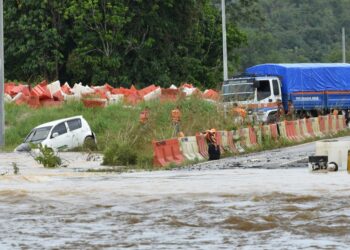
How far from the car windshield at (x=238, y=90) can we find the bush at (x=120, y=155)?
16.2m

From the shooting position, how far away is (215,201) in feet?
58.9

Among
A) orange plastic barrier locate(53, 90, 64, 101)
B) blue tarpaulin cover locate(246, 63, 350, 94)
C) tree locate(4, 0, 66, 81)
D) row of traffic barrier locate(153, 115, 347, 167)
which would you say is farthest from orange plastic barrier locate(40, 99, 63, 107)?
row of traffic barrier locate(153, 115, 347, 167)

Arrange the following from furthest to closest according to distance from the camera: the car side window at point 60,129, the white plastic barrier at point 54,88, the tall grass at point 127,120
A: the white plastic barrier at point 54,88 < the car side window at point 60,129 < the tall grass at point 127,120

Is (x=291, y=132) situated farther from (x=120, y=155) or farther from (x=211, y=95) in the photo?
(x=211, y=95)

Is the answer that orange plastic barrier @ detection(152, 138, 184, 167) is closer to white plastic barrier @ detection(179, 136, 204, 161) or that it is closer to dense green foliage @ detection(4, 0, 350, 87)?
white plastic barrier @ detection(179, 136, 204, 161)

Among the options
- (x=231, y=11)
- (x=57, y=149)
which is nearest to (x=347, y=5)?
(x=231, y=11)

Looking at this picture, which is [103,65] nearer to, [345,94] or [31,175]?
[345,94]

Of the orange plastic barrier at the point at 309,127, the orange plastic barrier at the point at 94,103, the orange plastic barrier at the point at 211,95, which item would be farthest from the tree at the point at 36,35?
the orange plastic barrier at the point at 309,127

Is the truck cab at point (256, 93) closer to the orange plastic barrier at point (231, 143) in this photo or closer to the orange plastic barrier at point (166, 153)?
the orange plastic barrier at point (231, 143)

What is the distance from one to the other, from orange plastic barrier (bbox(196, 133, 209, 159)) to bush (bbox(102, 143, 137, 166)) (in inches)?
77.0

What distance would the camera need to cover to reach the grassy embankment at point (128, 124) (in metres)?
29.2

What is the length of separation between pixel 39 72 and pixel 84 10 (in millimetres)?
5484

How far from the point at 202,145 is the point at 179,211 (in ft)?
44.9

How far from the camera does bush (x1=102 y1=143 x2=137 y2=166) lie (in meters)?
A: 29.0
